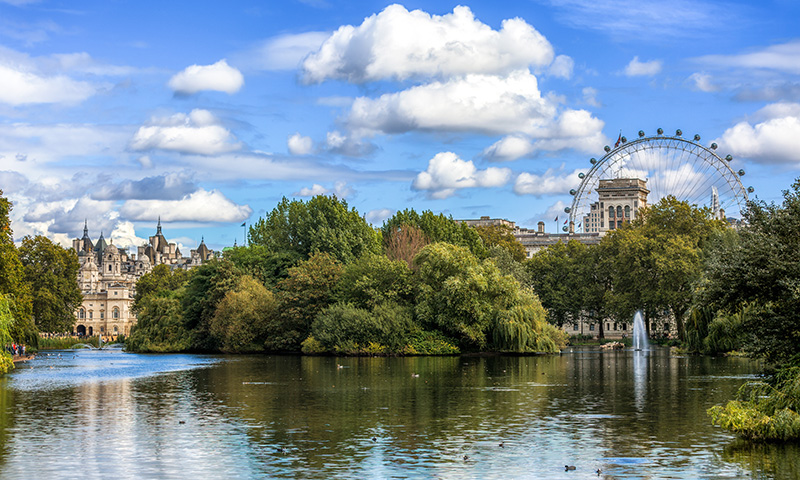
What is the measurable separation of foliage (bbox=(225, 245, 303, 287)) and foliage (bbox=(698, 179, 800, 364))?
2541 inches

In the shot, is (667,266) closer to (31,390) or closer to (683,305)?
(683,305)

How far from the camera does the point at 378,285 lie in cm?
7481

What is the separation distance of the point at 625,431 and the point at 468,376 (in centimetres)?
2155

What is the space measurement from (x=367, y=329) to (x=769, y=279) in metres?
49.1

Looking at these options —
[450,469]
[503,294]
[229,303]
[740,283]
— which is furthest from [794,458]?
[229,303]

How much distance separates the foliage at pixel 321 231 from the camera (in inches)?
3435

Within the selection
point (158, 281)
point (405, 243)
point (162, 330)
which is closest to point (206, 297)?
point (162, 330)

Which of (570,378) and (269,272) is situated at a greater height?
(269,272)

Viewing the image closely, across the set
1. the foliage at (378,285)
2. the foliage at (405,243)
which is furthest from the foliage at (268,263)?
the foliage at (378,285)

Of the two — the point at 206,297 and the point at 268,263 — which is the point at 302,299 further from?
the point at 206,297

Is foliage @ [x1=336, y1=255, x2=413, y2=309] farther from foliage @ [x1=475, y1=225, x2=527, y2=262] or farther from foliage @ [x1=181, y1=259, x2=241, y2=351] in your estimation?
foliage @ [x1=475, y1=225, x2=527, y2=262]

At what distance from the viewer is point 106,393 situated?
3922 cm

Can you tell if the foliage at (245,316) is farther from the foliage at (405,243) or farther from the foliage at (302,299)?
the foliage at (405,243)

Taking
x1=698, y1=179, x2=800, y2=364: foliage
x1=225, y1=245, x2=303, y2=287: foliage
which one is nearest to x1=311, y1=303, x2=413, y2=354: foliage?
x1=225, y1=245, x2=303, y2=287: foliage
